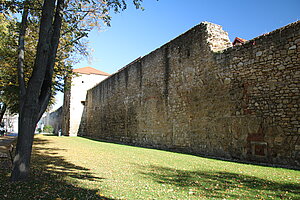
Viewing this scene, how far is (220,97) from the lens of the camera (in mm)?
8383

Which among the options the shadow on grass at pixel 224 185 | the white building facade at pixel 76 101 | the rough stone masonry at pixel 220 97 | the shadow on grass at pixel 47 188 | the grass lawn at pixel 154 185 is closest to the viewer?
the shadow on grass at pixel 47 188

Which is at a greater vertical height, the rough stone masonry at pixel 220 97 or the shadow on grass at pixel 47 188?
the rough stone masonry at pixel 220 97

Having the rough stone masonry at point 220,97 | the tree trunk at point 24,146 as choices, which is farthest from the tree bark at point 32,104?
the rough stone masonry at point 220,97

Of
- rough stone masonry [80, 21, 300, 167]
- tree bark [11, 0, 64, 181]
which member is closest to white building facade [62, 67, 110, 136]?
rough stone masonry [80, 21, 300, 167]

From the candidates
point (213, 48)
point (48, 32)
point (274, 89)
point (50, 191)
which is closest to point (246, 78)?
point (274, 89)

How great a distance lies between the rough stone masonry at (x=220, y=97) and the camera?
633cm

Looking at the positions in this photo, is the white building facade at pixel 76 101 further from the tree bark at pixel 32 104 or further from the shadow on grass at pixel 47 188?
the tree bark at pixel 32 104

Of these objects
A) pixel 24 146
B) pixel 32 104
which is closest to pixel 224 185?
pixel 24 146

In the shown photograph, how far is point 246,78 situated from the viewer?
7.46 metres

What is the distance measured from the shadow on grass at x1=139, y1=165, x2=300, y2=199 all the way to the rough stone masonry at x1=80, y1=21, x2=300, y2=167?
2.37 m

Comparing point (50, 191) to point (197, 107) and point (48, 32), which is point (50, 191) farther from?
point (197, 107)

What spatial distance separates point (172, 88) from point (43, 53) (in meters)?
7.52

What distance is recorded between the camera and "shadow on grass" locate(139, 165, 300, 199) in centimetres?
357

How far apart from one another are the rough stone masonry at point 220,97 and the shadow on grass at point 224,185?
2367 millimetres
